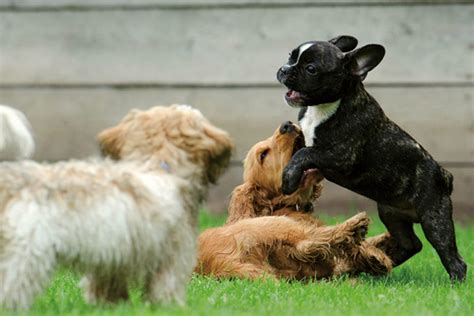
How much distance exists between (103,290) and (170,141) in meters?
0.78

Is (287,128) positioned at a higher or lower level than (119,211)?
lower

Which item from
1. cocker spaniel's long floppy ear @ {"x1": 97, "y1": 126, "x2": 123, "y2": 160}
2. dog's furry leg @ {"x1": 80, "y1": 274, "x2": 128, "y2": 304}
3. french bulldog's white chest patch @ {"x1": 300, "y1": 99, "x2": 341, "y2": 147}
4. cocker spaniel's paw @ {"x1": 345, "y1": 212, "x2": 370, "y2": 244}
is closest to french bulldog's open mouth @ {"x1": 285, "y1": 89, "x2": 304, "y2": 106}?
french bulldog's white chest patch @ {"x1": 300, "y1": 99, "x2": 341, "y2": 147}

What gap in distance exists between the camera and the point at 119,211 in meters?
4.53

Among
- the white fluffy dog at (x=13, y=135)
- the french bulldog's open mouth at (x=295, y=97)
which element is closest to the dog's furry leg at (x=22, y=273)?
the white fluffy dog at (x=13, y=135)

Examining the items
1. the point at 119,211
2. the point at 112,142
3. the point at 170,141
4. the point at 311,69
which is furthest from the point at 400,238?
the point at 119,211

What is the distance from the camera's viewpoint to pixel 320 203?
9.98 meters

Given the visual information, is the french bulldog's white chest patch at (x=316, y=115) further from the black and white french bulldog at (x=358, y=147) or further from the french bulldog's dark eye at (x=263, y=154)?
the french bulldog's dark eye at (x=263, y=154)

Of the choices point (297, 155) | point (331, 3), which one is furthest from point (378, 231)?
point (297, 155)

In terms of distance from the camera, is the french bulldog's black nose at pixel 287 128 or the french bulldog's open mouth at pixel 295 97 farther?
the french bulldog's black nose at pixel 287 128

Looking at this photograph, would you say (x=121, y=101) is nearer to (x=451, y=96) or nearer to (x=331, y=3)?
(x=331, y=3)

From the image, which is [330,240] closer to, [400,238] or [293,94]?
[400,238]

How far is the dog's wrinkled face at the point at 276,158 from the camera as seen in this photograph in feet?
22.2

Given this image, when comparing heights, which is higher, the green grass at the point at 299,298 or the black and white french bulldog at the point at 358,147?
the black and white french bulldog at the point at 358,147

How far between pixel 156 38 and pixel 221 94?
0.85 meters
